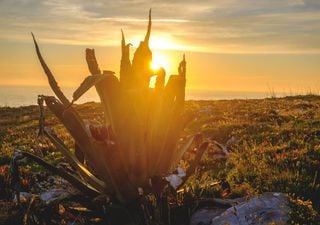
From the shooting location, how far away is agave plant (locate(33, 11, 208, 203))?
5.80 m

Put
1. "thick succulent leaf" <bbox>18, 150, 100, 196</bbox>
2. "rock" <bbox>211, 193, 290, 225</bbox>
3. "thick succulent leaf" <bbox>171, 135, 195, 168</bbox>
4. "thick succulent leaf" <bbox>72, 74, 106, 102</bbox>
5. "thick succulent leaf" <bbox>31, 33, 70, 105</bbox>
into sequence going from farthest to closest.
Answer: "thick succulent leaf" <bbox>171, 135, 195, 168</bbox> < "thick succulent leaf" <bbox>18, 150, 100, 196</bbox> < "thick succulent leaf" <bbox>31, 33, 70, 105</bbox> < "rock" <bbox>211, 193, 290, 225</bbox> < "thick succulent leaf" <bbox>72, 74, 106, 102</bbox>

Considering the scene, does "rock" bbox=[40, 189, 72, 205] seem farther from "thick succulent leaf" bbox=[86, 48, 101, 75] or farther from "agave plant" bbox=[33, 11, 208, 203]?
"thick succulent leaf" bbox=[86, 48, 101, 75]

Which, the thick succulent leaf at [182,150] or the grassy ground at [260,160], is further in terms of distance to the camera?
the grassy ground at [260,160]

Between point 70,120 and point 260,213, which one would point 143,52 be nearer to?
point 70,120

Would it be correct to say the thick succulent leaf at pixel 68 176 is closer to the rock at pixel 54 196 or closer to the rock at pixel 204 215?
the rock at pixel 54 196

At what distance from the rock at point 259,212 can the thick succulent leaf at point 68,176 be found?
1.66m

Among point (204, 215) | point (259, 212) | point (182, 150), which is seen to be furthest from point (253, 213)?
point (182, 150)

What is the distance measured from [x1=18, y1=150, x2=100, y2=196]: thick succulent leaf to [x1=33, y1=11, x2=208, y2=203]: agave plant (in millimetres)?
66

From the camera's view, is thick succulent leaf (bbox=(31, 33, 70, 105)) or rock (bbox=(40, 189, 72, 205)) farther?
rock (bbox=(40, 189, 72, 205))

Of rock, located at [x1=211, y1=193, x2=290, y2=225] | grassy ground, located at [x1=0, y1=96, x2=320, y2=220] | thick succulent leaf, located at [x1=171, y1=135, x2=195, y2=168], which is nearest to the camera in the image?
rock, located at [x1=211, y1=193, x2=290, y2=225]

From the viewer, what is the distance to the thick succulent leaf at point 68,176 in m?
6.05

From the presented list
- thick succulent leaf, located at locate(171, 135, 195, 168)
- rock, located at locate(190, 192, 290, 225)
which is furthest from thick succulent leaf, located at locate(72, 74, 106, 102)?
rock, located at locate(190, 192, 290, 225)

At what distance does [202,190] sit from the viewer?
23.3 feet

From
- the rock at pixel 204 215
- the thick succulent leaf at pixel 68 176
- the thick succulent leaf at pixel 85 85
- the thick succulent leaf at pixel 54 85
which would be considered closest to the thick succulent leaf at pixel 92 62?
the thick succulent leaf at pixel 54 85
